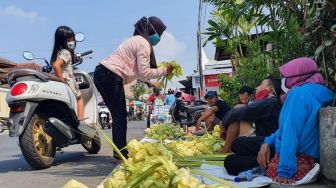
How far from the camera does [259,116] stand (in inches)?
164

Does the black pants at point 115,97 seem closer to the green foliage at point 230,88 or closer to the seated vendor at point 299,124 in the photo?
the seated vendor at point 299,124

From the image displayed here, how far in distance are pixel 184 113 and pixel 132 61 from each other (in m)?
8.16

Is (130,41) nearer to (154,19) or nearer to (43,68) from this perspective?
(154,19)

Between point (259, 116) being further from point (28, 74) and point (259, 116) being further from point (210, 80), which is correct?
point (210, 80)

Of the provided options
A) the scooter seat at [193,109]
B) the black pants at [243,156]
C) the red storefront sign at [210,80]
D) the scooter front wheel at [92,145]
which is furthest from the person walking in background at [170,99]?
the red storefront sign at [210,80]

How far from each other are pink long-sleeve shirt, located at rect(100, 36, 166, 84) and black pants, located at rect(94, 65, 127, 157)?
85mm

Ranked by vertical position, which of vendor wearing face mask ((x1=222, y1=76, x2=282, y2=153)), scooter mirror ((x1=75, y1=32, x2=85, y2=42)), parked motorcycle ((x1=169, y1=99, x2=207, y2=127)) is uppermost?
scooter mirror ((x1=75, y1=32, x2=85, y2=42))

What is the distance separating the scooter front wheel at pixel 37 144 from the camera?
475 cm

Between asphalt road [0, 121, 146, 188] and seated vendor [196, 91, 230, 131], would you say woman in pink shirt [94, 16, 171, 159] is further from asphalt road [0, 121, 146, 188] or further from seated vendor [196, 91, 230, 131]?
seated vendor [196, 91, 230, 131]

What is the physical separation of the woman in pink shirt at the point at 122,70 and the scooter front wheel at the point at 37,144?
77 centimetres

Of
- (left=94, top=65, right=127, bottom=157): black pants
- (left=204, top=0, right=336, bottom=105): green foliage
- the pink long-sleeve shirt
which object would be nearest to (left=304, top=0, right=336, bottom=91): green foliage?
(left=204, top=0, right=336, bottom=105): green foliage

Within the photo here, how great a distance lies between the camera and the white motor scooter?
15.7 feet

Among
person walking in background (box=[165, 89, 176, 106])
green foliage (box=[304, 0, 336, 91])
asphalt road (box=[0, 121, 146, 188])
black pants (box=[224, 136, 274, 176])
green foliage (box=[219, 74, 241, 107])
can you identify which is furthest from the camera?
person walking in background (box=[165, 89, 176, 106])

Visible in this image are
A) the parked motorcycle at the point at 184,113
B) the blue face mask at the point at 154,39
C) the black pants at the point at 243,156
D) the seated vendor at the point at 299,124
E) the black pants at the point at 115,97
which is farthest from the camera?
the parked motorcycle at the point at 184,113
